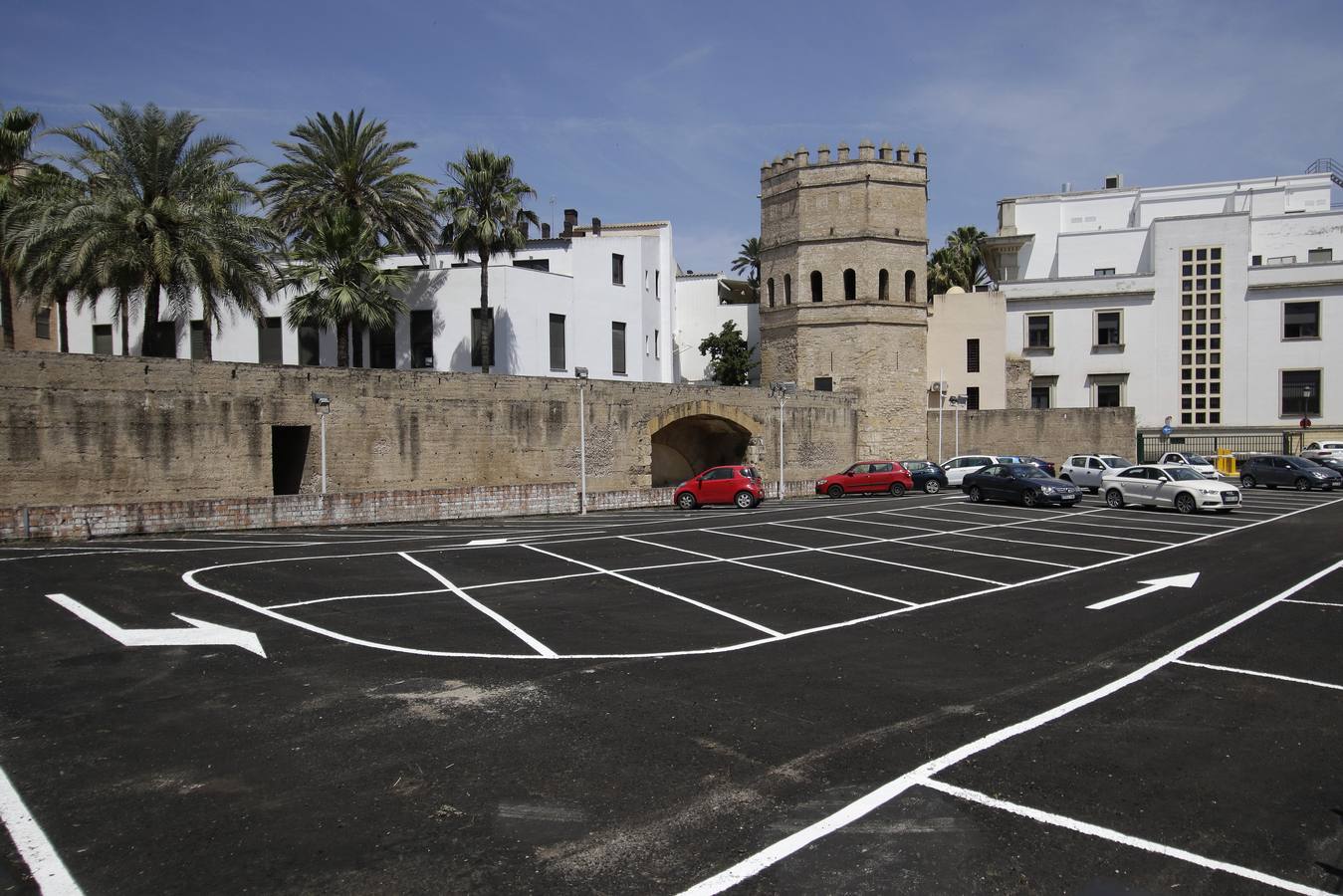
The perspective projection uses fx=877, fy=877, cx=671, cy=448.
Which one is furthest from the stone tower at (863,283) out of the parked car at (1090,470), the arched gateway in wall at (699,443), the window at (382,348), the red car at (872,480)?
the window at (382,348)

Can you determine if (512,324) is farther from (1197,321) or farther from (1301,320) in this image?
(1301,320)

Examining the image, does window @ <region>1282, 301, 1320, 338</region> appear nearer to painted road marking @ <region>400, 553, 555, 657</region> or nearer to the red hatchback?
the red hatchback

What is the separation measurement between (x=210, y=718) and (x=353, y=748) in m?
1.59

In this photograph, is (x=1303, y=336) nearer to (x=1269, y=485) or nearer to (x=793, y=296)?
(x=1269, y=485)

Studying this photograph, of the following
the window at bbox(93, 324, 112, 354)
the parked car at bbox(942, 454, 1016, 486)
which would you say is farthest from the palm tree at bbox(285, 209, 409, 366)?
the parked car at bbox(942, 454, 1016, 486)

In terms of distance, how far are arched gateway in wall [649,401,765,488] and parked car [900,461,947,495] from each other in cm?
727

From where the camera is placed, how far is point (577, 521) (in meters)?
24.6

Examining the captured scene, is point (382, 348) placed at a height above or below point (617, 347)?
below

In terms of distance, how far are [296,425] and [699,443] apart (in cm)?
2022

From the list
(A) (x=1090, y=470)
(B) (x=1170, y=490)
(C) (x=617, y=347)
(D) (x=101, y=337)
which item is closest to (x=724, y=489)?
(B) (x=1170, y=490)

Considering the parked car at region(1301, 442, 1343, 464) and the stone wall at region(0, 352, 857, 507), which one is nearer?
the stone wall at region(0, 352, 857, 507)

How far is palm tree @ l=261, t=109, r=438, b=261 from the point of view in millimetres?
33156

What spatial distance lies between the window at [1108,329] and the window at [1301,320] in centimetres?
798

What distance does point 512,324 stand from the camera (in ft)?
127
